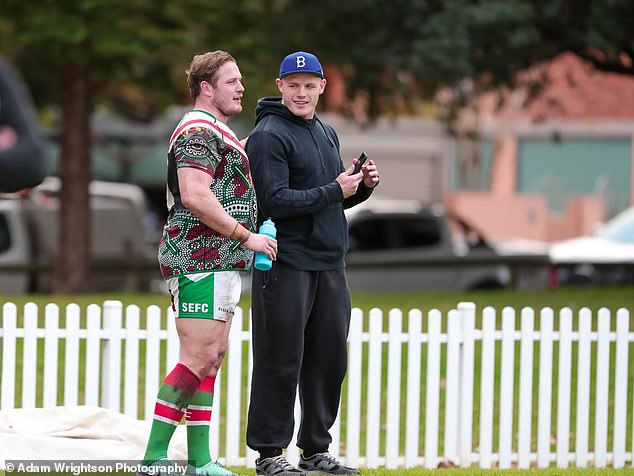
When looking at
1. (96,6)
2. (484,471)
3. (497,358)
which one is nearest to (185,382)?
(484,471)

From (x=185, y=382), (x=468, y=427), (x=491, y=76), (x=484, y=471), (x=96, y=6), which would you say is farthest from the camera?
(x=491, y=76)

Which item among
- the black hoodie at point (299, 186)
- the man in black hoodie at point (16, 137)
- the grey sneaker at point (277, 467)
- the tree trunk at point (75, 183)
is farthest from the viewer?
the tree trunk at point (75, 183)

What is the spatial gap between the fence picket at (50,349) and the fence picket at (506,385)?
274 centimetres

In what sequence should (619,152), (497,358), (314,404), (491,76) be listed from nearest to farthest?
(314,404)
(497,358)
(491,76)
(619,152)

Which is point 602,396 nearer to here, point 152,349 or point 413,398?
point 413,398

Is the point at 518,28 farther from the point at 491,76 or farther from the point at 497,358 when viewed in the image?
the point at 497,358

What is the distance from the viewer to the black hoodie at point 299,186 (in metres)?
5.77

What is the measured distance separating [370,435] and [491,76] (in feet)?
30.7

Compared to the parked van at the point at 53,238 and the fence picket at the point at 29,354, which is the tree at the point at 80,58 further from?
the fence picket at the point at 29,354

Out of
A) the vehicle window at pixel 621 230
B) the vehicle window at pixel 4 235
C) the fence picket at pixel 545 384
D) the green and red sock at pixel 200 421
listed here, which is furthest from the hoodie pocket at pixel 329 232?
the vehicle window at pixel 621 230

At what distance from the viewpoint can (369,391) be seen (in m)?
8.27

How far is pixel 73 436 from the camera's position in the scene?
6.43m

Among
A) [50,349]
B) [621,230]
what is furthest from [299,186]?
[621,230]

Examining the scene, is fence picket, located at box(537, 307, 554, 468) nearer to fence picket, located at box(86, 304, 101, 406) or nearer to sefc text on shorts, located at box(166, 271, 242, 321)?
fence picket, located at box(86, 304, 101, 406)
